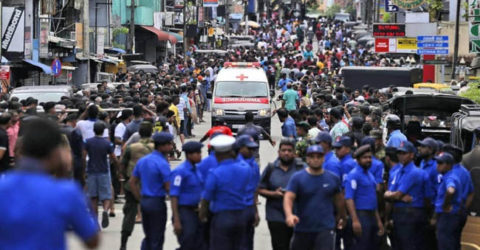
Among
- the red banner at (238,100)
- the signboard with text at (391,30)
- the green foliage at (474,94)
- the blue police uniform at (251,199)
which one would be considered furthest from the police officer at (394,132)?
the signboard with text at (391,30)

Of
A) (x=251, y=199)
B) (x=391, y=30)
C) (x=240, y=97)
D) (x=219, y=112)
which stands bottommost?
(x=219, y=112)

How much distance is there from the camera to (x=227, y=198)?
11727 millimetres

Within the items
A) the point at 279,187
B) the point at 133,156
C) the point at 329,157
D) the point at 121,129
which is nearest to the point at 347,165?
the point at 329,157

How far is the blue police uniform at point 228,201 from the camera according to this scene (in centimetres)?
1170

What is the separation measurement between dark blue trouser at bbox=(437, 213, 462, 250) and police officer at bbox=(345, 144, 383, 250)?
2.20 feet

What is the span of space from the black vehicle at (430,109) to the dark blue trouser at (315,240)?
39.4ft

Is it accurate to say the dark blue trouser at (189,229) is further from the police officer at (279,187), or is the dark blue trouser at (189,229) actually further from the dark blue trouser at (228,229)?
the police officer at (279,187)

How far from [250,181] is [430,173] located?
2.36m

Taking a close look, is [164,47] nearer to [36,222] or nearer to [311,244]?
[311,244]

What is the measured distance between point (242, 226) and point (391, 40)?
4116 cm

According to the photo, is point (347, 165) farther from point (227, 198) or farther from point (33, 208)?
point (33, 208)

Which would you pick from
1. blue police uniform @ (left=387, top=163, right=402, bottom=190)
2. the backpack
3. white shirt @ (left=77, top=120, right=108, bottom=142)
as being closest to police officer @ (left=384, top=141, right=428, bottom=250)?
blue police uniform @ (left=387, top=163, right=402, bottom=190)

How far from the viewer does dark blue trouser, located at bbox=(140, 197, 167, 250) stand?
12883 millimetres

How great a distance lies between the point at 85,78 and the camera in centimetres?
4919
